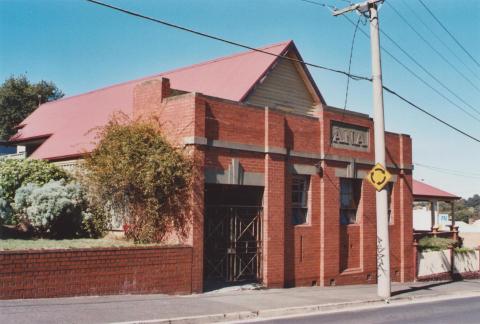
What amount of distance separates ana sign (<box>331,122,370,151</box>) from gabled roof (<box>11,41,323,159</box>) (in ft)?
11.5

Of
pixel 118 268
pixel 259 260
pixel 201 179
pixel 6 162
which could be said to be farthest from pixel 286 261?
pixel 6 162

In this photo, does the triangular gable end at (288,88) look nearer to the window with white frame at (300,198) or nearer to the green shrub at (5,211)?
the window with white frame at (300,198)

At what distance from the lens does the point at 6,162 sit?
1700cm

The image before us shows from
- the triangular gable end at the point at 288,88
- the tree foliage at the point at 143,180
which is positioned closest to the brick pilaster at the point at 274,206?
the tree foliage at the point at 143,180

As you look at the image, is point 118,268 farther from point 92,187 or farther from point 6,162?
point 6,162

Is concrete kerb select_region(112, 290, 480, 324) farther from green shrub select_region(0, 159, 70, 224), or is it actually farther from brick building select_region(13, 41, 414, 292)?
green shrub select_region(0, 159, 70, 224)

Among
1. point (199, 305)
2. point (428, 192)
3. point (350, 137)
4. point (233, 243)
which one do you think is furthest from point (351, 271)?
point (428, 192)

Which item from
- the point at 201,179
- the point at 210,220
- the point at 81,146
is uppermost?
the point at 81,146

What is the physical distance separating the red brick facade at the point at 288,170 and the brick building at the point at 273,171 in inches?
1.3

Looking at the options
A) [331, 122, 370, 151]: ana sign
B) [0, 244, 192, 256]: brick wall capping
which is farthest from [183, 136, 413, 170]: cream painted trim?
[0, 244, 192, 256]: brick wall capping

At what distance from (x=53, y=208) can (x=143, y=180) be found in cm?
270

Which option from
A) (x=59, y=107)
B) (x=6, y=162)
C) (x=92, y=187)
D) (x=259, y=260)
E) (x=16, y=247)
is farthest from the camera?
(x=59, y=107)

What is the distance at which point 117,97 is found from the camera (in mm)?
24594

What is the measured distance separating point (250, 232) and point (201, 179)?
2761mm
